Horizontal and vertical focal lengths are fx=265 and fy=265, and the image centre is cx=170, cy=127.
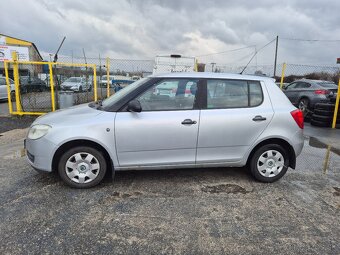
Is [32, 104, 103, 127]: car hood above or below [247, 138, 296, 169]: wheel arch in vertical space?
above

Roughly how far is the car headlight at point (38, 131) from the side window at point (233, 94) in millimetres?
2256

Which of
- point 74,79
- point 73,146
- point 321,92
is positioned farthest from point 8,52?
point 321,92

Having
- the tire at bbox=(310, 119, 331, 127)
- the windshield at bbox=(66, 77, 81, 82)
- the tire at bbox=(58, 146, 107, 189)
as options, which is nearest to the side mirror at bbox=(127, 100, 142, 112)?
the tire at bbox=(58, 146, 107, 189)

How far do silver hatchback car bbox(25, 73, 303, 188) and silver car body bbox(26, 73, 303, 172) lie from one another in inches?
0.5

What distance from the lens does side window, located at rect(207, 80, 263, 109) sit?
386 cm

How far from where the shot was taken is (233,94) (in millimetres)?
3938

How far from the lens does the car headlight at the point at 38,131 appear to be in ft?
11.6

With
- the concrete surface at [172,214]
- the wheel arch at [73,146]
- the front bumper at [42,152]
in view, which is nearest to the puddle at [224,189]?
the concrete surface at [172,214]

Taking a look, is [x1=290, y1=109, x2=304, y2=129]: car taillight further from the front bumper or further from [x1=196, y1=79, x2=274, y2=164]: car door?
the front bumper

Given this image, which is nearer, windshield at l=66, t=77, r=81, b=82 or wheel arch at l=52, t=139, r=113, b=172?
wheel arch at l=52, t=139, r=113, b=172

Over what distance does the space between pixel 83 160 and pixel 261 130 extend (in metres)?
2.58

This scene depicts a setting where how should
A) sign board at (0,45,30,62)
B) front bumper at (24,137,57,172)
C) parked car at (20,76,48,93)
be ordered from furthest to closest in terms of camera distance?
sign board at (0,45,30,62) < parked car at (20,76,48,93) < front bumper at (24,137,57,172)

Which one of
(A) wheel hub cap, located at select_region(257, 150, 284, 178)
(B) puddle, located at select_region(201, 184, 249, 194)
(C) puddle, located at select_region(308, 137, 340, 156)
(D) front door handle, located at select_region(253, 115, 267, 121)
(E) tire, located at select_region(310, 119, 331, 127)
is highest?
(D) front door handle, located at select_region(253, 115, 267, 121)

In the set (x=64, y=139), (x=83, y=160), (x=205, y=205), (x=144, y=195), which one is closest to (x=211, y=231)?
(x=205, y=205)
